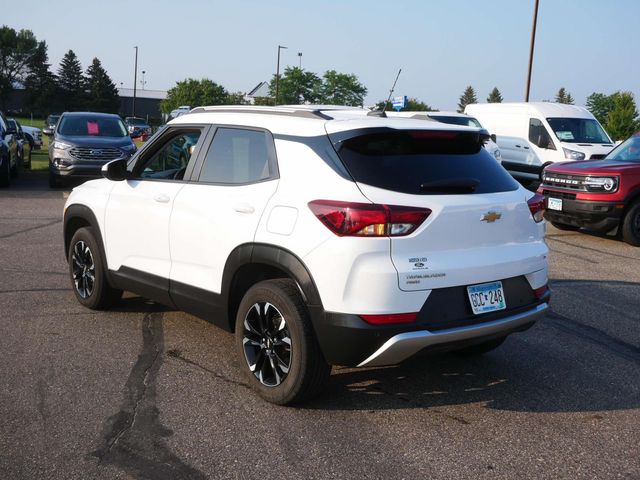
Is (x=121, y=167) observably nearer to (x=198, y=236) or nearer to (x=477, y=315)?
(x=198, y=236)

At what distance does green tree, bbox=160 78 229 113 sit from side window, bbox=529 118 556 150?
6863cm

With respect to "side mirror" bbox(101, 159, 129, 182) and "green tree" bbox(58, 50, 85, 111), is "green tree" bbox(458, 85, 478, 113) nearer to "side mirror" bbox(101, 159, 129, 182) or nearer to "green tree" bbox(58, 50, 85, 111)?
"green tree" bbox(58, 50, 85, 111)

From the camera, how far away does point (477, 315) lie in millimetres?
4031

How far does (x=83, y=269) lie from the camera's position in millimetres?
6133

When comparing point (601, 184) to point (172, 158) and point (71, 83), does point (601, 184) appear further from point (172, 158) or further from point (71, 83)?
point (71, 83)

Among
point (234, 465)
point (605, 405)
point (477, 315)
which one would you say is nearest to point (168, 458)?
point (234, 465)

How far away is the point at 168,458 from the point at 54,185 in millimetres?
14351

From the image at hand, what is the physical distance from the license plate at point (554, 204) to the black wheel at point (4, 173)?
1141 centimetres

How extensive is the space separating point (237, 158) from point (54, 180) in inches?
511

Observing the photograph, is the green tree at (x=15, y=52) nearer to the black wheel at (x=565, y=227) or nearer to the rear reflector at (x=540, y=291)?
the black wheel at (x=565, y=227)

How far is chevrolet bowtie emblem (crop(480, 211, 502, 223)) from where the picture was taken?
4086 millimetres

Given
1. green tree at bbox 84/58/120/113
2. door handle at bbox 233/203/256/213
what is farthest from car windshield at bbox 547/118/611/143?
green tree at bbox 84/58/120/113

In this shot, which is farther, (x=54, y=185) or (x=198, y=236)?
(x=54, y=185)

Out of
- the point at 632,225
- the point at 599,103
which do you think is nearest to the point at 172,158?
the point at 632,225
